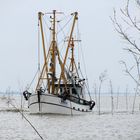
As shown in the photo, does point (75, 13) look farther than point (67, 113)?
Yes

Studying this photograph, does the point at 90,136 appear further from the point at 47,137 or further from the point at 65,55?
the point at 65,55

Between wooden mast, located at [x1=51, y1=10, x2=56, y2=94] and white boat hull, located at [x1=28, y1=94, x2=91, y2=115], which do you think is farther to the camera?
wooden mast, located at [x1=51, y1=10, x2=56, y2=94]

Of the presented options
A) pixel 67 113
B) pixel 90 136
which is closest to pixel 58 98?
pixel 67 113

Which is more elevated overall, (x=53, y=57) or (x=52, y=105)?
Result: (x=53, y=57)

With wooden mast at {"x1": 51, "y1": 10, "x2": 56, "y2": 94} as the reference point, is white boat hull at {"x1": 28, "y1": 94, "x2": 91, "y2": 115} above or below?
below

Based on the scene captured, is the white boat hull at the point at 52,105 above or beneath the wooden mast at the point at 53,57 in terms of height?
beneath

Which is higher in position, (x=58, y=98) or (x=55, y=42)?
(x=55, y=42)

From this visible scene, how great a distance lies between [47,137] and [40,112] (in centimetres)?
2251

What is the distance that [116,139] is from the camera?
86.0ft

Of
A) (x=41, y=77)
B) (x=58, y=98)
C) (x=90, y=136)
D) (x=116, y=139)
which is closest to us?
(x=116, y=139)

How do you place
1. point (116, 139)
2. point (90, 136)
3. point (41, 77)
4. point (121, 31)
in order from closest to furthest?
point (121, 31) → point (116, 139) → point (90, 136) → point (41, 77)

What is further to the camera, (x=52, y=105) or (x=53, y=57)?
(x=53, y=57)

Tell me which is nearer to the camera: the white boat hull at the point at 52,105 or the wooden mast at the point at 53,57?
the white boat hull at the point at 52,105

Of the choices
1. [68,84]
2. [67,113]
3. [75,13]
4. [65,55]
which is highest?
[75,13]
